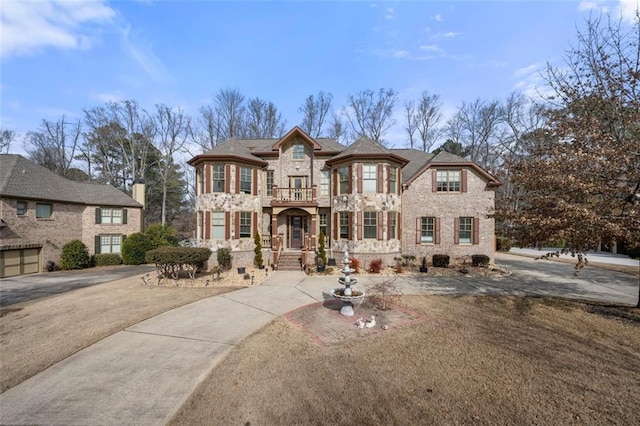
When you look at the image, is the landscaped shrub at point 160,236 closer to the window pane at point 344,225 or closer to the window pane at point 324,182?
the window pane at point 324,182

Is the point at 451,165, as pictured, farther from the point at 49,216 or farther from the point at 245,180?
the point at 49,216

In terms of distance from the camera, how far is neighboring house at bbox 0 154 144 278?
1594 cm

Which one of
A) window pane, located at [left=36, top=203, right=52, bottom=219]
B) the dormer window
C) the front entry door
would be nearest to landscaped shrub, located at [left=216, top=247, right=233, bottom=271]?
the front entry door

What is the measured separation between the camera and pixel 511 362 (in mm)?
5613

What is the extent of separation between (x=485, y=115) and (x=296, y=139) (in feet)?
101

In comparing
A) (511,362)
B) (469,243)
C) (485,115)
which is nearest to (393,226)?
(469,243)

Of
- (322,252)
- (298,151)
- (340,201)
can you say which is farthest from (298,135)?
(322,252)

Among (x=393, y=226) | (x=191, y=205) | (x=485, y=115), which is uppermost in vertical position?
(x=485, y=115)

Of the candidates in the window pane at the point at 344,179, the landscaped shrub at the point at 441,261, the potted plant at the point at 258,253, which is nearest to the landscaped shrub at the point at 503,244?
the landscaped shrub at the point at 441,261

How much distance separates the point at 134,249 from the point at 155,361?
18624 millimetres

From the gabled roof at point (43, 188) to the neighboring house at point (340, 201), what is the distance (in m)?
9.87

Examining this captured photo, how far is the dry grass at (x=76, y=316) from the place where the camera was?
5907 millimetres

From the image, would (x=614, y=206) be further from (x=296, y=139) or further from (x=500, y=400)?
(x=296, y=139)

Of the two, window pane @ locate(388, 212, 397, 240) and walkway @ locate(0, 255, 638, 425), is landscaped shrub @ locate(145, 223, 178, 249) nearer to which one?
walkway @ locate(0, 255, 638, 425)
